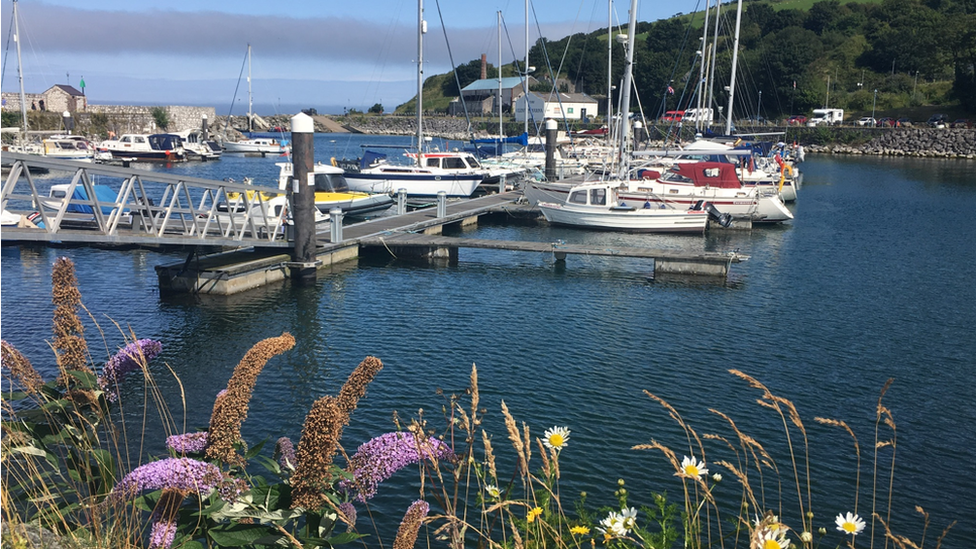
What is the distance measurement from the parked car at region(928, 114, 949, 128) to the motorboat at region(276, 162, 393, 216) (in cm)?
7753

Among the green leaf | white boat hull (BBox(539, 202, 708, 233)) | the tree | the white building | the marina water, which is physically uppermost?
the white building

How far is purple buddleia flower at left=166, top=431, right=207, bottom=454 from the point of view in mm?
4062

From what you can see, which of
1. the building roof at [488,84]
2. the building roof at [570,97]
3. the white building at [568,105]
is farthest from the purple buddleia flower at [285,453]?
the building roof at [488,84]

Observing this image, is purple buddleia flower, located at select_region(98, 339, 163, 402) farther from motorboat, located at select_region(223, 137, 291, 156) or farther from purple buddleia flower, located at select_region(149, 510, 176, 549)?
motorboat, located at select_region(223, 137, 291, 156)

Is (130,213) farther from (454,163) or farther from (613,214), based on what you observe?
(454,163)

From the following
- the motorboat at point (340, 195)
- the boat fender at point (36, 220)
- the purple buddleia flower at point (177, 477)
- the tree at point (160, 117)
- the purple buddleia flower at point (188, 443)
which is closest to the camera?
the purple buddleia flower at point (177, 477)

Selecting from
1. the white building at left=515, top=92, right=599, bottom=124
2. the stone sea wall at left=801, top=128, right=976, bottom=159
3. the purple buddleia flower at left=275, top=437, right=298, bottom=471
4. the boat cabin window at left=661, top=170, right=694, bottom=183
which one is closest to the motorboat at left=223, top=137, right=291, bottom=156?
the white building at left=515, top=92, right=599, bottom=124

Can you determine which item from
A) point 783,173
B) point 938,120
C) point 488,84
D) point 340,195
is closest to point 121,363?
point 340,195

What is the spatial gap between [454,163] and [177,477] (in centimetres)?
3838

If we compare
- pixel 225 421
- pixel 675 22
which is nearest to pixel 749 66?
pixel 675 22

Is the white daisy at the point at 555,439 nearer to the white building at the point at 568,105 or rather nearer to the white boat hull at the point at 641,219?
the white boat hull at the point at 641,219

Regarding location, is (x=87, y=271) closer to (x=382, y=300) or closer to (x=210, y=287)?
(x=210, y=287)

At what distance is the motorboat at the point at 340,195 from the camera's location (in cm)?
3550

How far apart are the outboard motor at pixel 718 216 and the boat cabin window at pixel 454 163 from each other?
45.2 feet
